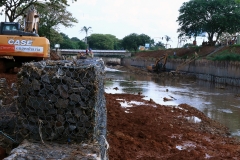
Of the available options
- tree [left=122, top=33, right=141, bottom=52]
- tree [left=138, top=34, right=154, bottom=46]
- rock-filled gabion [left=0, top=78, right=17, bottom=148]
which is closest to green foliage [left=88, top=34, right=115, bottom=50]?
tree [left=122, top=33, right=141, bottom=52]

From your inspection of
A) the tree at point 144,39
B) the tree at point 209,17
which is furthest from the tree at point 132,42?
the tree at point 209,17

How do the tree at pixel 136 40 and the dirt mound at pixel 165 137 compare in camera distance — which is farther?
the tree at pixel 136 40

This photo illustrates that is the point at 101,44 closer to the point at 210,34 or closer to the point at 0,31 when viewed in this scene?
the point at 210,34

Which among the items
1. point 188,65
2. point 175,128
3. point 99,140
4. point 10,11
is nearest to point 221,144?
point 175,128

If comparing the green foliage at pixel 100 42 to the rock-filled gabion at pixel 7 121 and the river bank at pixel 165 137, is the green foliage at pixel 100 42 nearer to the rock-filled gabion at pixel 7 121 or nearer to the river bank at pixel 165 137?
the river bank at pixel 165 137

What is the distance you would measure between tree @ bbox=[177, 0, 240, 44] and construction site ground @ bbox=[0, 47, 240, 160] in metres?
41.4

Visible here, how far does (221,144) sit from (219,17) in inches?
1766

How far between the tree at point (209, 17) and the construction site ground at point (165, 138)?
41414mm

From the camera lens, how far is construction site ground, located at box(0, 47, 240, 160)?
7.51 meters

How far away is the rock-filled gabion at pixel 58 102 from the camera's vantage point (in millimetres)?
4426

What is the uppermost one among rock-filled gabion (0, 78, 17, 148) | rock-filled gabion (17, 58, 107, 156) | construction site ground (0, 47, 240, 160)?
rock-filled gabion (17, 58, 107, 156)

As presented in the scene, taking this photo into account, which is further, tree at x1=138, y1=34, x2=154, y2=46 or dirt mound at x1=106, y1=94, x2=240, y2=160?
tree at x1=138, y1=34, x2=154, y2=46

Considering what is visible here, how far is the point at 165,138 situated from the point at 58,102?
521cm

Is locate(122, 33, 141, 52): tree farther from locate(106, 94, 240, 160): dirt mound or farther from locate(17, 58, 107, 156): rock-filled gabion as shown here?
locate(17, 58, 107, 156): rock-filled gabion
